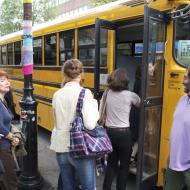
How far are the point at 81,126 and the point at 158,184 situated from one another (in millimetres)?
1684

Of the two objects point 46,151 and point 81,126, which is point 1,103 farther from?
point 46,151

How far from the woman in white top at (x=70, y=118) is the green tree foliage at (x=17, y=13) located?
87.0ft

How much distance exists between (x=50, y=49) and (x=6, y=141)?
3194 mm

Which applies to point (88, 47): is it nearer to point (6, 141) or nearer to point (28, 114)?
point (28, 114)

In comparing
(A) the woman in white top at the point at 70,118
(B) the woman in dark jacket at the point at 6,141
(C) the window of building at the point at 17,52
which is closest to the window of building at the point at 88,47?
(B) the woman in dark jacket at the point at 6,141

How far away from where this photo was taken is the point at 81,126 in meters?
2.80

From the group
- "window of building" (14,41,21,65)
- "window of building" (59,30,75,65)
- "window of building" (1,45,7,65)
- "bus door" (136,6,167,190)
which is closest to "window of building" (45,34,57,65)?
"window of building" (59,30,75,65)

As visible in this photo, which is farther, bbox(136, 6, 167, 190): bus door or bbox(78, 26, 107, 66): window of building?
bbox(78, 26, 107, 66): window of building

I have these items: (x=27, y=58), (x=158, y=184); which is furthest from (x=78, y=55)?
(x=158, y=184)

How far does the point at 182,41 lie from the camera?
3623 mm

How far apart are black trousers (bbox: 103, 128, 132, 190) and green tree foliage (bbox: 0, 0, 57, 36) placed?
2606 cm

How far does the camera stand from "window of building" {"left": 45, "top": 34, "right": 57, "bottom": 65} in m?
6.16

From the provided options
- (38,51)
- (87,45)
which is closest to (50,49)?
(38,51)

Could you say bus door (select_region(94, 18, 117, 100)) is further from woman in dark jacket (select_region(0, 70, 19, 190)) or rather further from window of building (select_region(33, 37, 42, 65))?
window of building (select_region(33, 37, 42, 65))
